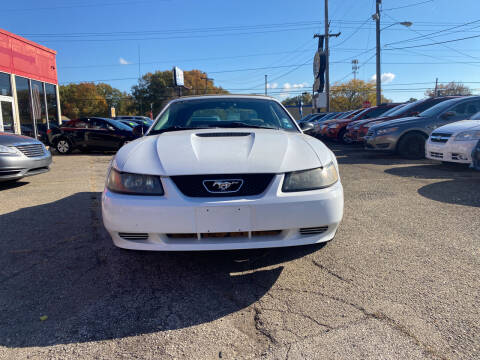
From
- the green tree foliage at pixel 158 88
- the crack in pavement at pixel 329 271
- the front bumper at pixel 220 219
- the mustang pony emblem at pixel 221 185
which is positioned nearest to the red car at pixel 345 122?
the crack in pavement at pixel 329 271

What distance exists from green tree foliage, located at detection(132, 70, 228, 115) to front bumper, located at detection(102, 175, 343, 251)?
73.0 metres

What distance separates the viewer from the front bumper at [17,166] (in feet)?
18.9

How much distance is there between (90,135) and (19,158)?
24.6 feet

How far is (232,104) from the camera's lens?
3865 millimetres

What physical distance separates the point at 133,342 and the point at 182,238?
65cm

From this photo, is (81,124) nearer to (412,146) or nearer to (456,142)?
(412,146)

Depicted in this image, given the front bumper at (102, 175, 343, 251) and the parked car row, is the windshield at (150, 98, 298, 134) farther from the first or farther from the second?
the parked car row

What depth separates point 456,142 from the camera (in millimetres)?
6438

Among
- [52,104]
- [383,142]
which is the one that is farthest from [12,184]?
[52,104]

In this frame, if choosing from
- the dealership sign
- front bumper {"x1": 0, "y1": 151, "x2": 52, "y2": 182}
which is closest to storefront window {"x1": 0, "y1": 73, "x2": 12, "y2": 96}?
front bumper {"x1": 0, "y1": 151, "x2": 52, "y2": 182}

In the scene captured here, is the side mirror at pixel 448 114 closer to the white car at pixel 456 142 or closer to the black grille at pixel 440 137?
the white car at pixel 456 142

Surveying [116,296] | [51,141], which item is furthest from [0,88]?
[116,296]

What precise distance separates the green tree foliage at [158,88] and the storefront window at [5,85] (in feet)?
188

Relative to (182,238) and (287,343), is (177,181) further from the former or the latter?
(287,343)
